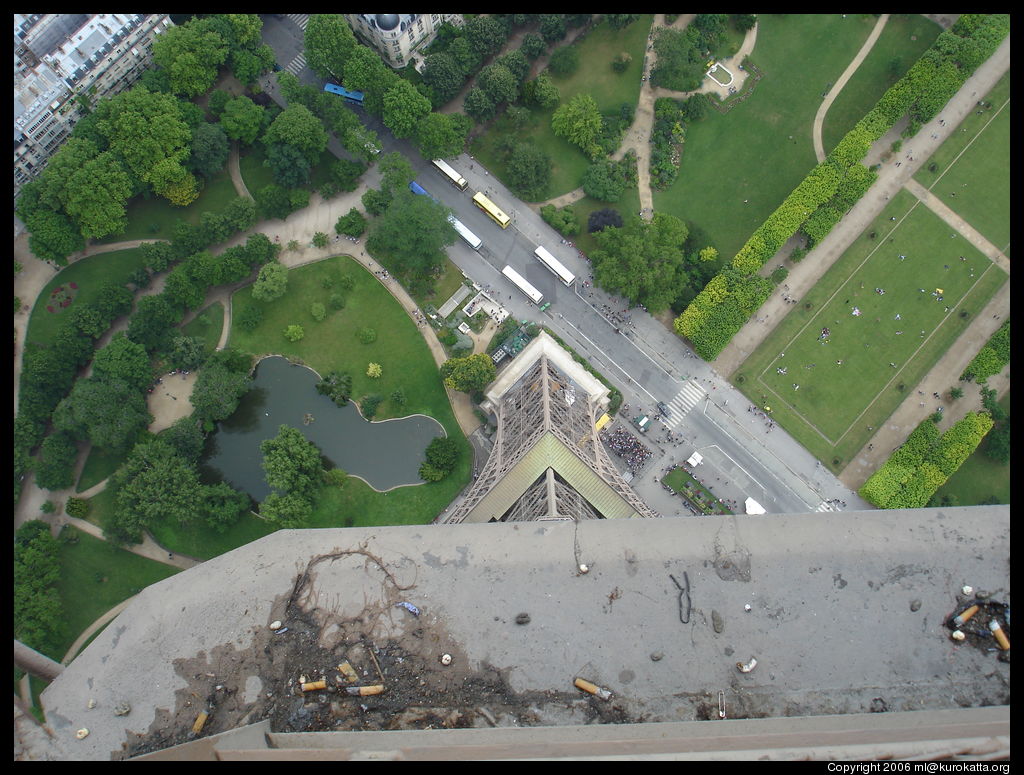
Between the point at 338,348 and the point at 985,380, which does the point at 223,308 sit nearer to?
the point at 338,348

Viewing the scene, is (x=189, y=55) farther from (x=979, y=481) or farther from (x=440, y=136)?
(x=979, y=481)

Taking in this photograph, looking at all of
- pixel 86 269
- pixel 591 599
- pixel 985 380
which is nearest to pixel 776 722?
pixel 591 599

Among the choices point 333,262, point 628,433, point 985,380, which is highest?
point 985,380

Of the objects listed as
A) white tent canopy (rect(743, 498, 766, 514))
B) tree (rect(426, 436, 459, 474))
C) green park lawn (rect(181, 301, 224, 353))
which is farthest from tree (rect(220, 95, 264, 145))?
white tent canopy (rect(743, 498, 766, 514))

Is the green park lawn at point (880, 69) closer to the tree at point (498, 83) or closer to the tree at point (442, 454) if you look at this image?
the tree at point (498, 83)

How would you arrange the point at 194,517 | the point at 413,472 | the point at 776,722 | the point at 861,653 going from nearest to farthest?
the point at 776,722, the point at 861,653, the point at 194,517, the point at 413,472

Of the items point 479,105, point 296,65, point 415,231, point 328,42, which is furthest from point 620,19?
point 296,65
